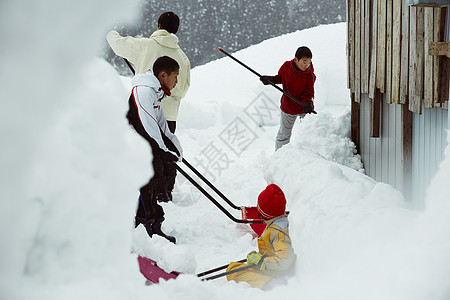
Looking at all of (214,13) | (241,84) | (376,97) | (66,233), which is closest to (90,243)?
(66,233)

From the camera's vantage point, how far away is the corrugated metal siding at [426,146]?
3361 mm

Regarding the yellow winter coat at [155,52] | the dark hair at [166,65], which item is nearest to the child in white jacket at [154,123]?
the dark hair at [166,65]

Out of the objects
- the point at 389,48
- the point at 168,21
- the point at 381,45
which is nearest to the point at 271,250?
the point at 389,48

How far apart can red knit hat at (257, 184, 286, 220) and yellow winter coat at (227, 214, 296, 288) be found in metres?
0.04

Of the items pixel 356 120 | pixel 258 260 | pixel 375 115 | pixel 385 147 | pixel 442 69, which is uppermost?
pixel 442 69

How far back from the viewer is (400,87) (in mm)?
3795

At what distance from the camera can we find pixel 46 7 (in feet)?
3.61

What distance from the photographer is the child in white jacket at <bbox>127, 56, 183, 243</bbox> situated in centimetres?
374

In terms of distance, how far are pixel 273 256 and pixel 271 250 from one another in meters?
0.12

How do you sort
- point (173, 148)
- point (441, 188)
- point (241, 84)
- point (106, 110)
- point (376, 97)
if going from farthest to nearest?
point (241, 84) < point (376, 97) < point (173, 148) < point (441, 188) < point (106, 110)

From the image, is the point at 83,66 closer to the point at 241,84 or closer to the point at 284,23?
the point at 241,84

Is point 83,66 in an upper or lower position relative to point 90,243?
upper

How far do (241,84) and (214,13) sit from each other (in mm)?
10579

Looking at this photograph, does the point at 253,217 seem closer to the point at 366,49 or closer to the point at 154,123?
the point at 154,123
